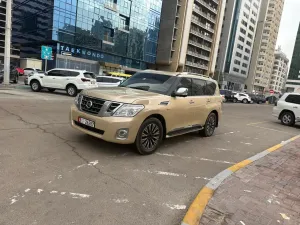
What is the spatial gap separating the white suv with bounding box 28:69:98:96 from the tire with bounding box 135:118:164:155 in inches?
475

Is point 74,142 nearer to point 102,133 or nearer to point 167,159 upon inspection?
point 102,133

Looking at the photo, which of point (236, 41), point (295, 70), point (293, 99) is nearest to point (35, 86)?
point (293, 99)

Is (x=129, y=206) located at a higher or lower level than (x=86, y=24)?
lower

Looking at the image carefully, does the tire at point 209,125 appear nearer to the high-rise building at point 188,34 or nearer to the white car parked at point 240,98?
the white car parked at point 240,98

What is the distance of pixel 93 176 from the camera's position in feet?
13.3

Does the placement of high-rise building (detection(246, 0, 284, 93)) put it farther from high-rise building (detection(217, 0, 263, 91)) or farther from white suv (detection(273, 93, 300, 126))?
white suv (detection(273, 93, 300, 126))

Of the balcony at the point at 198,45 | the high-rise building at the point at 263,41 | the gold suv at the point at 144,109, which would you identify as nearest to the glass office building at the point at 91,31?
the balcony at the point at 198,45

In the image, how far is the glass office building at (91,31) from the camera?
45219 millimetres

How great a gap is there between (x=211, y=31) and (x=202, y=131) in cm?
7320

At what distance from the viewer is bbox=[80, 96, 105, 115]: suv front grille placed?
4.99m

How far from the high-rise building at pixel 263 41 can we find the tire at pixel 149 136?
375 feet

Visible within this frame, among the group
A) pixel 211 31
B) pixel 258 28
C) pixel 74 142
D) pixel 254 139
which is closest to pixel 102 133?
pixel 74 142

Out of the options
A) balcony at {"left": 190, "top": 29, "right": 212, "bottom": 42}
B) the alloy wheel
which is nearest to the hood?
the alloy wheel

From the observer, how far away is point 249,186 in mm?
4168
